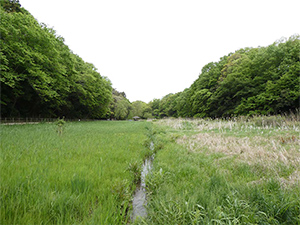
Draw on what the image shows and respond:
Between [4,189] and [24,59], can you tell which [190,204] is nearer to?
[4,189]

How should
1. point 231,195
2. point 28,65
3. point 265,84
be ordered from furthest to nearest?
1. point 265,84
2. point 28,65
3. point 231,195

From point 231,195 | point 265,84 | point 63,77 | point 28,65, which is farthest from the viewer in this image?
point 265,84

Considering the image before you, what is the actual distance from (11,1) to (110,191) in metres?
29.4

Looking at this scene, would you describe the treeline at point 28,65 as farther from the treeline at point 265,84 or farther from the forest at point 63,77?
the treeline at point 265,84

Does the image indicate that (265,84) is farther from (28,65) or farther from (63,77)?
(28,65)

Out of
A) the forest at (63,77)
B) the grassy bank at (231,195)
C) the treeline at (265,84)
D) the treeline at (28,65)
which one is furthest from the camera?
the treeline at (265,84)

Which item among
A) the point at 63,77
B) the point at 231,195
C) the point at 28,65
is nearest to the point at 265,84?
the point at 231,195

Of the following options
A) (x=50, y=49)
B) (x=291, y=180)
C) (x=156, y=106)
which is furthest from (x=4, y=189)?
(x=156, y=106)

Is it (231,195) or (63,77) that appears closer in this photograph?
(231,195)

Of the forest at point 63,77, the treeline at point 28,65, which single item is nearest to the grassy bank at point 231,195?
the forest at point 63,77

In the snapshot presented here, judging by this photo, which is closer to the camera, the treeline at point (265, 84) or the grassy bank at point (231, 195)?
the grassy bank at point (231, 195)

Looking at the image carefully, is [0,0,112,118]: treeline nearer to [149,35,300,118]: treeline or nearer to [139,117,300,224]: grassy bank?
[139,117,300,224]: grassy bank

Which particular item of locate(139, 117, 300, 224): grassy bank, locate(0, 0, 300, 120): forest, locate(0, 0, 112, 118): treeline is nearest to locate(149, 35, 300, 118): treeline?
locate(0, 0, 300, 120): forest

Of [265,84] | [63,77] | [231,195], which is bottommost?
[231,195]
